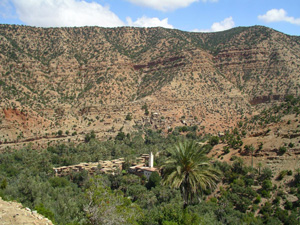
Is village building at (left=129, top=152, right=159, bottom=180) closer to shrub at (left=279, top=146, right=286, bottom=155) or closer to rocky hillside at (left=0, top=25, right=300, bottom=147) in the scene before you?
shrub at (left=279, top=146, right=286, bottom=155)

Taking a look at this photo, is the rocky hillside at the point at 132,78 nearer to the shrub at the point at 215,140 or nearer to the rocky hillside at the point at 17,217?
the shrub at the point at 215,140

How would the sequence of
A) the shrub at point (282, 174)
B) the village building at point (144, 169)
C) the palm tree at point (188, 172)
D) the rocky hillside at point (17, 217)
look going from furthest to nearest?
1. the village building at point (144, 169)
2. the shrub at point (282, 174)
3. the palm tree at point (188, 172)
4. the rocky hillside at point (17, 217)

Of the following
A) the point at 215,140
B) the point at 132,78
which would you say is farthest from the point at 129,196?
the point at 132,78

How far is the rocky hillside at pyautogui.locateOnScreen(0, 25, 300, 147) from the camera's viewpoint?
63688 millimetres

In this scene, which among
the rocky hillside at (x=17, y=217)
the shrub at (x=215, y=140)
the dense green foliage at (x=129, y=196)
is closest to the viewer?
the rocky hillside at (x=17, y=217)

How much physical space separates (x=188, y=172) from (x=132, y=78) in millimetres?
75054

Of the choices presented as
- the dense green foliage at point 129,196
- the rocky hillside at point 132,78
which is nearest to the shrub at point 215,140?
the dense green foliage at point 129,196

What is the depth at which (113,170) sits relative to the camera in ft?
139

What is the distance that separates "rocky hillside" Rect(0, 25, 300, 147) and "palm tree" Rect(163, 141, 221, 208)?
45.3m

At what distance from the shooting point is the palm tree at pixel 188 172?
14422 millimetres

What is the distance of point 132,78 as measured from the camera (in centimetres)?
8819

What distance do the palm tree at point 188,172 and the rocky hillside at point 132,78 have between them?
45.3m

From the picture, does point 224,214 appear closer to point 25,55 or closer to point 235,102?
point 235,102

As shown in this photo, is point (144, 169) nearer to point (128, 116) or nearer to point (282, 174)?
point (282, 174)
